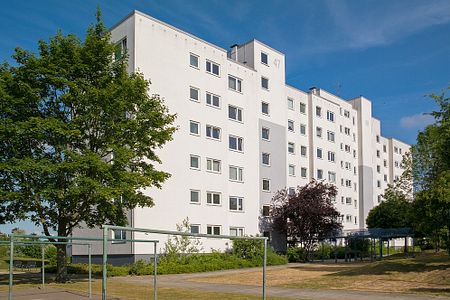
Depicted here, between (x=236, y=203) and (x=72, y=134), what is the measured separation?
22.5 metres

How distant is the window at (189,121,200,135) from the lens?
42156mm

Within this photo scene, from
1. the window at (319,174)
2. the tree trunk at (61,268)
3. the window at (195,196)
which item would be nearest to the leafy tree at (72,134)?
the tree trunk at (61,268)

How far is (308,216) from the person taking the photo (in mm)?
46500

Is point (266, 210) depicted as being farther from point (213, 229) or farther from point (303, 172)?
point (303, 172)

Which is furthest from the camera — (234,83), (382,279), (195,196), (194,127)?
(234,83)

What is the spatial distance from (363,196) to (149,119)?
167 feet

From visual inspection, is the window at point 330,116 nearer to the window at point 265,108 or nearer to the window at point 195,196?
the window at point 265,108

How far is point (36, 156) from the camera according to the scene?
27.2 m

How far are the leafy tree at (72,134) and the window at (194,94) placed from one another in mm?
13817

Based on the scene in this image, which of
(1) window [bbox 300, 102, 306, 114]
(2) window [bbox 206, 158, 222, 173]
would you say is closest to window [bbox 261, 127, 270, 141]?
(2) window [bbox 206, 158, 222, 173]

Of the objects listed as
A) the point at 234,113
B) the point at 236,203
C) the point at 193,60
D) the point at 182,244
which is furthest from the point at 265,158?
the point at 182,244

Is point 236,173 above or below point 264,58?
below

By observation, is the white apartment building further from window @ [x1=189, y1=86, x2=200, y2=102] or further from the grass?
the grass

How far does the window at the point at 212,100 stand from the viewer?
44.1 metres
